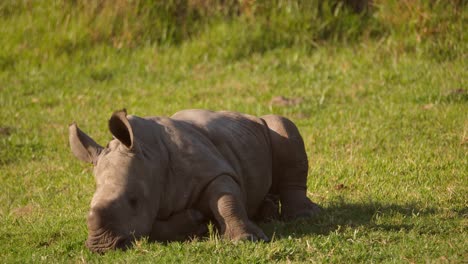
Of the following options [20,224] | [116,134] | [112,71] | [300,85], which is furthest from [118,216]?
[112,71]

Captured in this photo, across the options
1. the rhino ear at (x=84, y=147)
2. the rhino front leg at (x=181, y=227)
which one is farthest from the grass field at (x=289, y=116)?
the rhino ear at (x=84, y=147)

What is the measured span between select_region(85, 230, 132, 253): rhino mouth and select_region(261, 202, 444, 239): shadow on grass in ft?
3.45

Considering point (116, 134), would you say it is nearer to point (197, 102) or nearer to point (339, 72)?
point (197, 102)

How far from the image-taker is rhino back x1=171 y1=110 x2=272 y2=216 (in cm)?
707

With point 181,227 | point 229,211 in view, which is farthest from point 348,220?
point 181,227

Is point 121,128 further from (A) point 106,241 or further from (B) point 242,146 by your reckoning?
(B) point 242,146

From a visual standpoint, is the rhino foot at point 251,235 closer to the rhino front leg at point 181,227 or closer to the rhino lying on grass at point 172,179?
the rhino lying on grass at point 172,179

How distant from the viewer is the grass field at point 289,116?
6.41 m

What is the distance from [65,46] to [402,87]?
538 centimetres

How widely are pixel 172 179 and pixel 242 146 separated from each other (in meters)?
0.92

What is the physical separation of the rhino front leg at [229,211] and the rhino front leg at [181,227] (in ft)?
0.40

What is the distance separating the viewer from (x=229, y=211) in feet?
21.0

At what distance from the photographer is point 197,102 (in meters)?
11.9

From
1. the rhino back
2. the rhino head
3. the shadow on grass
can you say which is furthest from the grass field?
the rhino back
